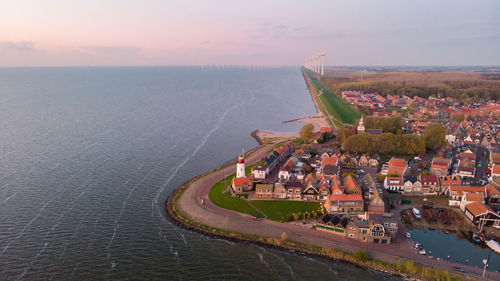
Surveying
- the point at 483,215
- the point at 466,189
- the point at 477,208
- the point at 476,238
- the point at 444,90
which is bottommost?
the point at 476,238

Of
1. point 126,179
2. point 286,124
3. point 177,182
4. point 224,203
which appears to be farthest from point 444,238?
point 286,124

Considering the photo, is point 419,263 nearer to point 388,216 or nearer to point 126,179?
point 388,216

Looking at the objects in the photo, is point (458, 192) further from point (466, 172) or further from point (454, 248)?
point (466, 172)

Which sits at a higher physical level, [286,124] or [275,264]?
[286,124]

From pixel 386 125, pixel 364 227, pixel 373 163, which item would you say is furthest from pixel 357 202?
pixel 386 125

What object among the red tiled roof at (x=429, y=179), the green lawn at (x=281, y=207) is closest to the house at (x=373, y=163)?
the red tiled roof at (x=429, y=179)
